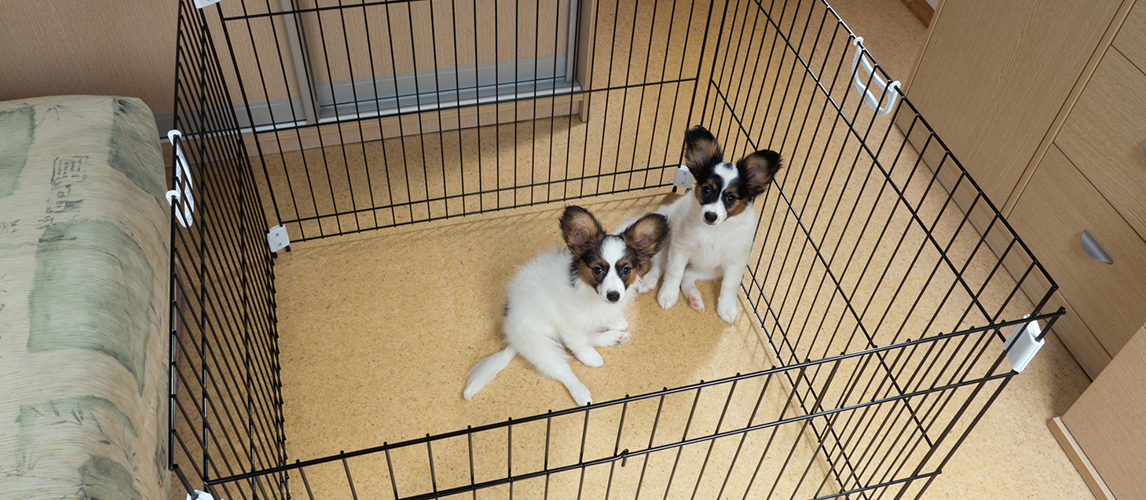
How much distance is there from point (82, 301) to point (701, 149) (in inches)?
61.2

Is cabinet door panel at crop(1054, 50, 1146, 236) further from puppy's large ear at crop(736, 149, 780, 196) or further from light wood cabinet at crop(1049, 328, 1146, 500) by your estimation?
puppy's large ear at crop(736, 149, 780, 196)

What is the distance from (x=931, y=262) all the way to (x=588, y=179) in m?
1.28

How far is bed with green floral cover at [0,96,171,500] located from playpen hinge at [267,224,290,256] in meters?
0.43

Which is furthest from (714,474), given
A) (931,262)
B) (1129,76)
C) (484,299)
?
(1129,76)

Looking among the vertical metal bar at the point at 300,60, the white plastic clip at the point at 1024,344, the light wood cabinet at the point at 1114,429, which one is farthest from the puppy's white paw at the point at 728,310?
the vertical metal bar at the point at 300,60

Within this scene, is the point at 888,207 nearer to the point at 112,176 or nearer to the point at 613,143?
the point at 613,143

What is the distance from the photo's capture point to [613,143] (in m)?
3.12

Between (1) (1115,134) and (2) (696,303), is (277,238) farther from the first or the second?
(1) (1115,134)

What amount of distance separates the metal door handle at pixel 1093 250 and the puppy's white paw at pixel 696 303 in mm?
1154

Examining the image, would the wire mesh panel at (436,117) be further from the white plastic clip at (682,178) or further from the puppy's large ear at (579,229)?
the puppy's large ear at (579,229)

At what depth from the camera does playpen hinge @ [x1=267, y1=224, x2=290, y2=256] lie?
253cm

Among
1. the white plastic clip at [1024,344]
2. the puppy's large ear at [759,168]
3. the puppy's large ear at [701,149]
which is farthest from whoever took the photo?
the puppy's large ear at [701,149]

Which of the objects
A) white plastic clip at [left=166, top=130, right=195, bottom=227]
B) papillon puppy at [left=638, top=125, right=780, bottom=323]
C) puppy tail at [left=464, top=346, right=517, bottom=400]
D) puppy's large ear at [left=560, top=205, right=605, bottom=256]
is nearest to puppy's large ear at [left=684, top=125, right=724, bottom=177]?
papillon puppy at [left=638, top=125, right=780, bottom=323]

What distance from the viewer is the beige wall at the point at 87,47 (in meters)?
2.41
